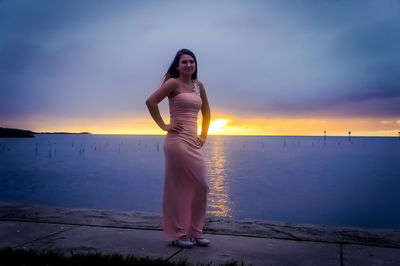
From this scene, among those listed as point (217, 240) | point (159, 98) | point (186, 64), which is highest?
point (186, 64)

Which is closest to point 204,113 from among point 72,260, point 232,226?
point 232,226

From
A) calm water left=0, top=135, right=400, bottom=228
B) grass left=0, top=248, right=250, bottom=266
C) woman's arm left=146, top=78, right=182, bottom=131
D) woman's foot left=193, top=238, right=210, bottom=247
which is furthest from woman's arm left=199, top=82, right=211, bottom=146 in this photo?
calm water left=0, top=135, right=400, bottom=228

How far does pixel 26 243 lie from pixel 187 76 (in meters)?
A: 2.88

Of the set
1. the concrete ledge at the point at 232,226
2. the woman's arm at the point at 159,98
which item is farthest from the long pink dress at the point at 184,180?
the concrete ledge at the point at 232,226

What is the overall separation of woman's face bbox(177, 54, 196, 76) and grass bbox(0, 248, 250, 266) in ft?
7.45

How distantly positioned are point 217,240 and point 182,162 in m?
1.10

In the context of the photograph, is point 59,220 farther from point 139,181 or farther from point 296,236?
Answer: point 139,181

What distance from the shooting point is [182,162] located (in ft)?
13.1

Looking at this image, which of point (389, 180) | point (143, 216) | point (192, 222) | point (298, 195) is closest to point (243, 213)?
point (298, 195)

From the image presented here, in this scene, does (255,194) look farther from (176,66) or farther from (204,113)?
(176,66)

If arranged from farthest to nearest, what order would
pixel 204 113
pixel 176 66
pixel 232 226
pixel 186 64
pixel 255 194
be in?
pixel 255 194
pixel 232 226
pixel 204 113
pixel 176 66
pixel 186 64

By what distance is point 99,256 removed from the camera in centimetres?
321

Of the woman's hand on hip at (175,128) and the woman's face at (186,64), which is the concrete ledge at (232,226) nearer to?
the woman's hand on hip at (175,128)

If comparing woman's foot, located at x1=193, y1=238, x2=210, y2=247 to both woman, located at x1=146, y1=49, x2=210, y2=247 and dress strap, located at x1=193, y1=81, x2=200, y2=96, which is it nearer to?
woman, located at x1=146, y1=49, x2=210, y2=247
